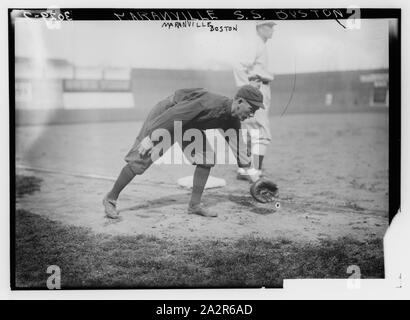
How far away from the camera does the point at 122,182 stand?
4066 millimetres

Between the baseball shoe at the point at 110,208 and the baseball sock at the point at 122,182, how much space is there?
29mm

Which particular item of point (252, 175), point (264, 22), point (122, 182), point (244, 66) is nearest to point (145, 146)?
point (122, 182)

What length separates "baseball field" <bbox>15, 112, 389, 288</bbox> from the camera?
3.96 metres

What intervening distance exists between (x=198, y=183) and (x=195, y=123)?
0.42m

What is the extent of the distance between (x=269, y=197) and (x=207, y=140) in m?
0.59

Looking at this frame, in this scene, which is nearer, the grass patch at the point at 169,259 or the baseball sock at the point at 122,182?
the grass patch at the point at 169,259

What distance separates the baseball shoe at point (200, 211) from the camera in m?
4.02

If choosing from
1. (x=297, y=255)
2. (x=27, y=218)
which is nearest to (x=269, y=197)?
(x=297, y=255)

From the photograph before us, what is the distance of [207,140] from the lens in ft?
13.3

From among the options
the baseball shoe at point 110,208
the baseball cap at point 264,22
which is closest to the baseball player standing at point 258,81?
the baseball cap at point 264,22

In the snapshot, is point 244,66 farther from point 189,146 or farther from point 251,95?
point 189,146

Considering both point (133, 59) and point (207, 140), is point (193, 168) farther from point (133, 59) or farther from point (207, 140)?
point (133, 59)

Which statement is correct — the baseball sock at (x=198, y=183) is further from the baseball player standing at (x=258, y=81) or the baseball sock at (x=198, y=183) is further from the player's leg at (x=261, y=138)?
the player's leg at (x=261, y=138)

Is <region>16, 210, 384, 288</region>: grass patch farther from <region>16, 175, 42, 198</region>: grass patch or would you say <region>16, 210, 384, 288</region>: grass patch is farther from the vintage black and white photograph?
<region>16, 175, 42, 198</region>: grass patch
